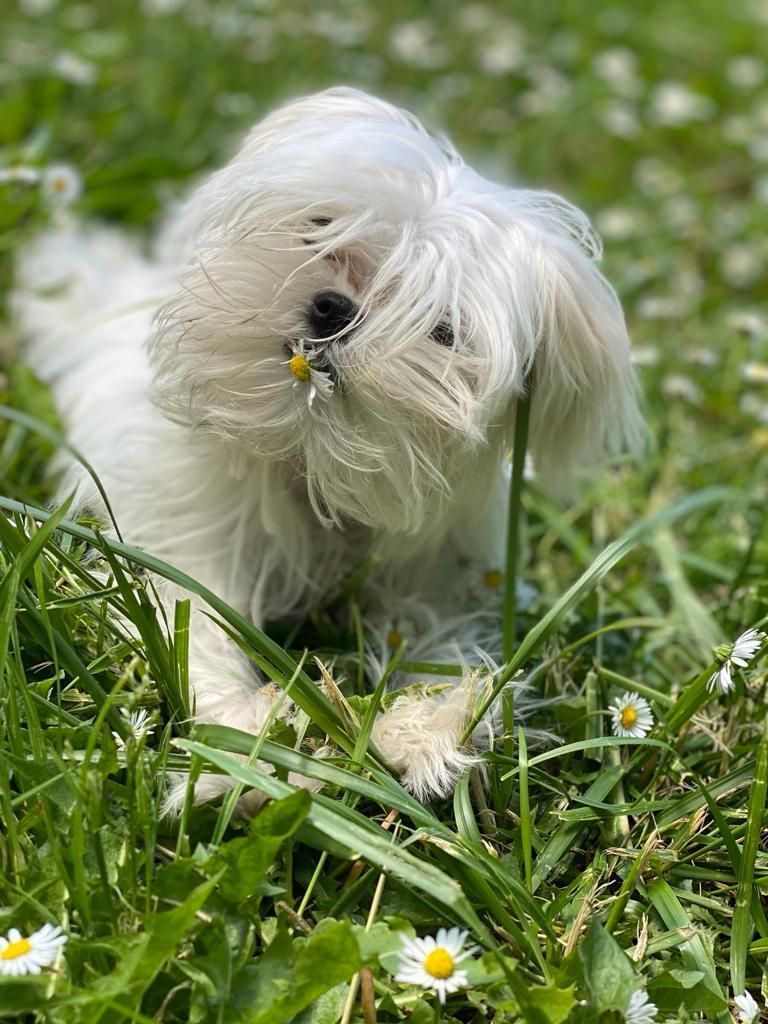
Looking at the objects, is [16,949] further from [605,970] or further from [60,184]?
[60,184]

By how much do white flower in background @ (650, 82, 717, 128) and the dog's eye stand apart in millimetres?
3553

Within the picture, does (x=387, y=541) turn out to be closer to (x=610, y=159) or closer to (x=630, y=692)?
(x=630, y=692)

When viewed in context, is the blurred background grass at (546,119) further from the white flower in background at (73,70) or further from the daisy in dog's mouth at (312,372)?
the daisy in dog's mouth at (312,372)

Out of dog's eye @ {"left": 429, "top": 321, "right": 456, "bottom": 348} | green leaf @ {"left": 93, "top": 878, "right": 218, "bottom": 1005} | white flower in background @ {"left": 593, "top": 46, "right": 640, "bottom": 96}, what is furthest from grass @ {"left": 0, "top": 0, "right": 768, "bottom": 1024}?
white flower in background @ {"left": 593, "top": 46, "right": 640, "bottom": 96}

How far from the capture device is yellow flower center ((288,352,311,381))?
1.83m

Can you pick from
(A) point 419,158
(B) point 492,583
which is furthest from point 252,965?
(A) point 419,158

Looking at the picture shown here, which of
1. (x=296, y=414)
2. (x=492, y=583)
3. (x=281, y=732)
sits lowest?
(x=492, y=583)

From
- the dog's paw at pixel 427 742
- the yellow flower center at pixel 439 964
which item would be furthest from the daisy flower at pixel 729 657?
the yellow flower center at pixel 439 964

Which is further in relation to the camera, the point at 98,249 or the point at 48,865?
the point at 98,249

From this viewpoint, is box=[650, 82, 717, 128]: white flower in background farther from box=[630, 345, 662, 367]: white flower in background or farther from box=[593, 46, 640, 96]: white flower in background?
box=[630, 345, 662, 367]: white flower in background

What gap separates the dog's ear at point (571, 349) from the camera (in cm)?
197

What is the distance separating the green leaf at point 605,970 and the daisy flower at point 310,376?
897 millimetres

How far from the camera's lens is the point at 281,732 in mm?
1837

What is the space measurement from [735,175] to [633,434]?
2.96m
